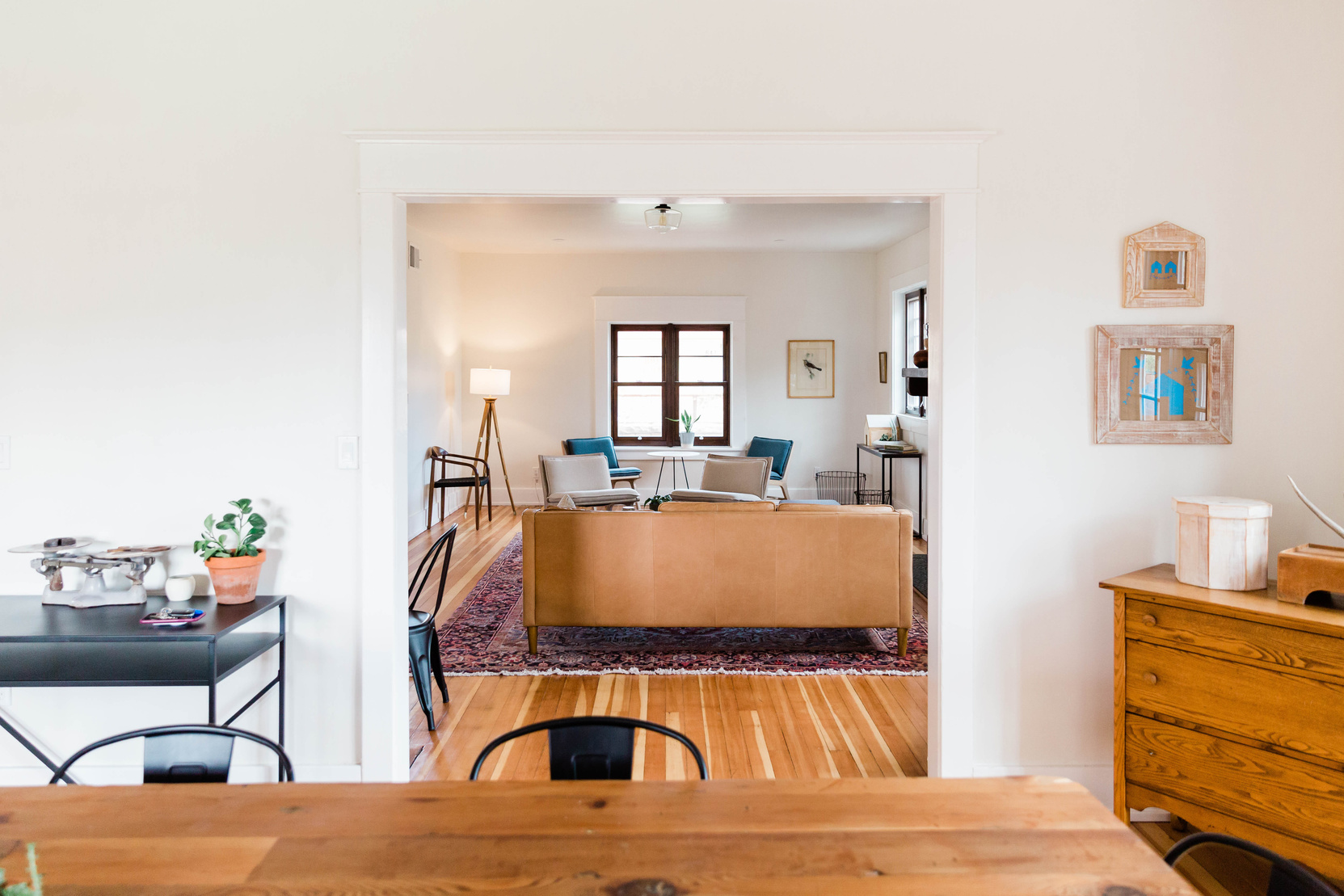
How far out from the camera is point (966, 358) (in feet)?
9.00

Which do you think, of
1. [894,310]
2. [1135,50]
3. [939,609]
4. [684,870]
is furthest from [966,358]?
[894,310]

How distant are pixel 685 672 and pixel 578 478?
3330mm

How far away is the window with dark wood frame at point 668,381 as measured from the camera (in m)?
9.26

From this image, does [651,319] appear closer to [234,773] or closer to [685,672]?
[685,672]

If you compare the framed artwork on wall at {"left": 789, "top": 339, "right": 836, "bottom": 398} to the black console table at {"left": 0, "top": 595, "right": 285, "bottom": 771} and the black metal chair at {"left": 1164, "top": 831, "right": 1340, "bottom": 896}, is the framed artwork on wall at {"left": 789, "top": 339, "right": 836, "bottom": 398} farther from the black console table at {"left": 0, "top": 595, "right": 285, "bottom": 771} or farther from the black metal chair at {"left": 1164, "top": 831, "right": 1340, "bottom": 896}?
the black metal chair at {"left": 1164, "top": 831, "right": 1340, "bottom": 896}

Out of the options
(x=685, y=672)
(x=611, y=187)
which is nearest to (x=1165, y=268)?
(x=611, y=187)

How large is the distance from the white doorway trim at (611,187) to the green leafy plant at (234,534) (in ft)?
1.06

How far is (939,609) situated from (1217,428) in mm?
1085

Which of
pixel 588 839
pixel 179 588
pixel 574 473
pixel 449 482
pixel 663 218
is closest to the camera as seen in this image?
pixel 588 839

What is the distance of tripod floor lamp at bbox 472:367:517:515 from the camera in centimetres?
838

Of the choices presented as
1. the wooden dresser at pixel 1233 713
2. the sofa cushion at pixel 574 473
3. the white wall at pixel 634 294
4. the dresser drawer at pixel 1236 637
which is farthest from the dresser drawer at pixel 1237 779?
the white wall at pixel 634 294

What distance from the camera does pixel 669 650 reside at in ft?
14.8

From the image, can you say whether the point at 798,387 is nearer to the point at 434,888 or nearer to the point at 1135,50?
the point at 1135,50

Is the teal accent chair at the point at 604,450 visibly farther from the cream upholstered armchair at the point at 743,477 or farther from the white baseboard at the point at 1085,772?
the white baseboard at the point at 1085,772
